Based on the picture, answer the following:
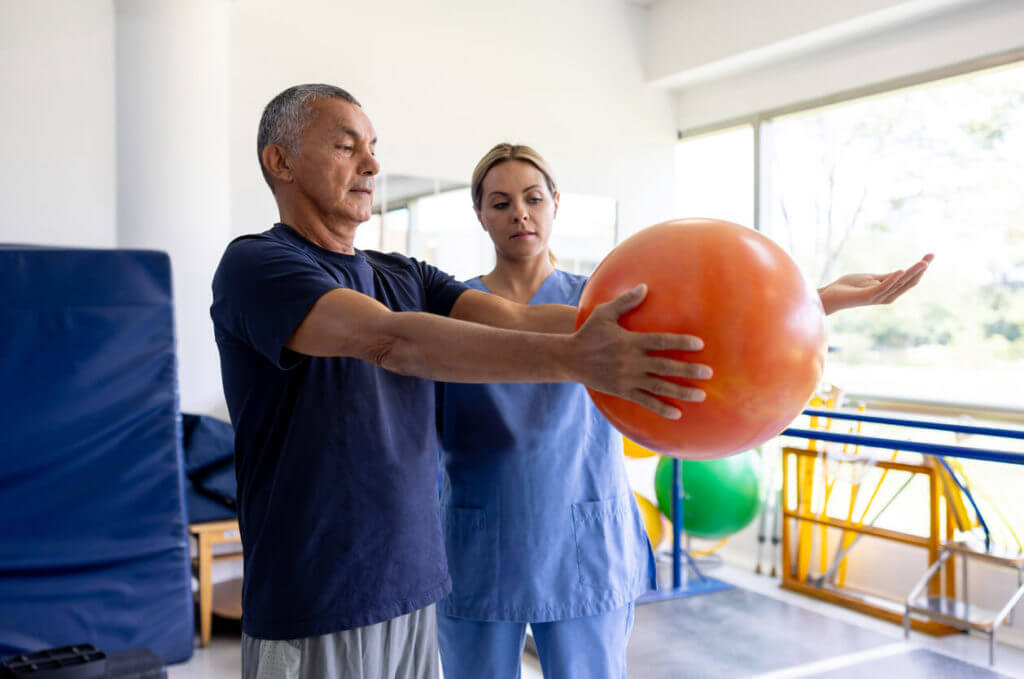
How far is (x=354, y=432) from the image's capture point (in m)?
1.25

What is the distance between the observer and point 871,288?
155 cm

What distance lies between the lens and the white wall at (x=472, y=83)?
13.8ft

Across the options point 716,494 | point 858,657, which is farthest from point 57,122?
point 858,657

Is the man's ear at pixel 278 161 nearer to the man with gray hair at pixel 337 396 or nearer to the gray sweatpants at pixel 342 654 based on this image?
the man with gray hair at pixel 337 396

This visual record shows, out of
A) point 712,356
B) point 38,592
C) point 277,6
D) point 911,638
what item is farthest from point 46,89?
point 911,638

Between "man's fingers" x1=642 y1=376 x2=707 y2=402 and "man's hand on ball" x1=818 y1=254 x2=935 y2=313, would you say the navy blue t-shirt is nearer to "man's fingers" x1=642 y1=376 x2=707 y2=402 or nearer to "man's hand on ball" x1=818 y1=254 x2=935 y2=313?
"man's fingers" x1=642 y1=376 x2=707 y2=402

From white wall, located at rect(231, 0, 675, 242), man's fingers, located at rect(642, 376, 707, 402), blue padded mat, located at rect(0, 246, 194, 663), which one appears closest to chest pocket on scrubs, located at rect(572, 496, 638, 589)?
man's fingers, located at rect(642, 376, 707, 402)

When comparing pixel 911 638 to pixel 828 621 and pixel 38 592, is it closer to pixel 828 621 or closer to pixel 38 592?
pixel 828 621

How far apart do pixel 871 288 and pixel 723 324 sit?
0.64 meters

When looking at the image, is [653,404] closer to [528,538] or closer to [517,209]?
[528,538]

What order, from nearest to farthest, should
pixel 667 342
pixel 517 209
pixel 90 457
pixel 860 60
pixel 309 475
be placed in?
pixel 667 342
pixel 309 475
pixel 517 209
pixel 90 457
pixel 860 60

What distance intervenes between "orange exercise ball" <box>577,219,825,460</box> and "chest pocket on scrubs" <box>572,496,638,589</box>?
63 centimetres

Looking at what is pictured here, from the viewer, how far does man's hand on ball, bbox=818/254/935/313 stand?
1496mm

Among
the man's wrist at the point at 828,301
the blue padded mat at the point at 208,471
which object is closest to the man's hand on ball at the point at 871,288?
the man's wrist at the point at 828,301
